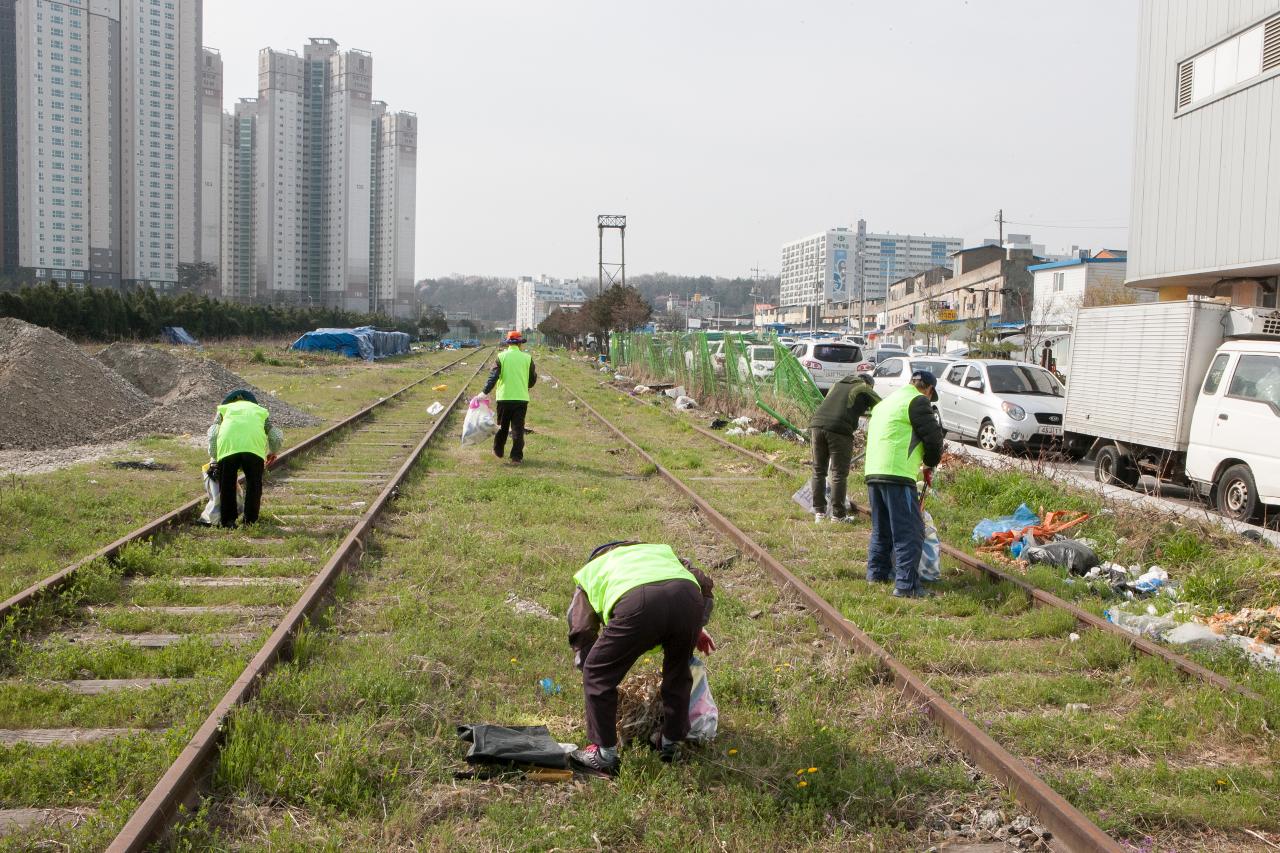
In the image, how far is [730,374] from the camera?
21.9m

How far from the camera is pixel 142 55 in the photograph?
86.6 m

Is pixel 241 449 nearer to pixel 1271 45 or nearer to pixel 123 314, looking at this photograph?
pixel 1271 45

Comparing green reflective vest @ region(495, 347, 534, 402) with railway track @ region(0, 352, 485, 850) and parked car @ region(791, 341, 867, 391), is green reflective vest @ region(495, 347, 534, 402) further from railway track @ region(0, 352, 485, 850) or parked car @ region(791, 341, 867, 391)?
parked car @ region(791, 341, 867, 391)

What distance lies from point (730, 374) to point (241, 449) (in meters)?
14.4

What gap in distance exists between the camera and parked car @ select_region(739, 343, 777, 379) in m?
20.6

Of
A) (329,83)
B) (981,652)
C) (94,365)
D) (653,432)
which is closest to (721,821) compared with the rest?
(981,652)

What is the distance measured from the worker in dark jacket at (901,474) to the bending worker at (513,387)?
21.5 ft

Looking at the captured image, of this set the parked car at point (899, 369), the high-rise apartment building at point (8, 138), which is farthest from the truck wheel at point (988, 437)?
the high-rise apartment building at point (8, 138)

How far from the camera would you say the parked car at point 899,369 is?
20500 millimetres

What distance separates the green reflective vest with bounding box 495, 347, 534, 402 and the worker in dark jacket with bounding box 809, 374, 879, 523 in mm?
4656

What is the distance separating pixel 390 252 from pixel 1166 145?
118 metres

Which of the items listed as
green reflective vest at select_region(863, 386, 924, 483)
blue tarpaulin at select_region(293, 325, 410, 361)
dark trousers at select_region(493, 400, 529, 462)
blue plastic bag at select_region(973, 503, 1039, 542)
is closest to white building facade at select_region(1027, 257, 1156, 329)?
blue tarpaulin at select_region(293, 325, 410, 361)

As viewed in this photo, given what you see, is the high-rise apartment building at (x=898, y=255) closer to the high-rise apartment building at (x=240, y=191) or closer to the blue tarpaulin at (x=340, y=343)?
the high-rise apartment building at (x=240, y=191)

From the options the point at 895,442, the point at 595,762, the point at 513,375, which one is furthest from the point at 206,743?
the point at 513,375
